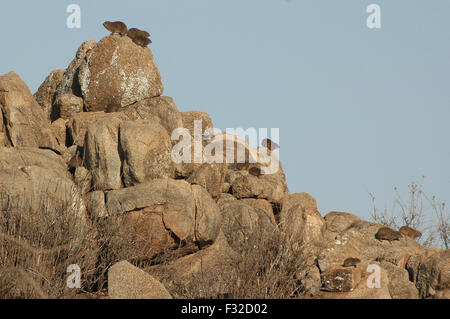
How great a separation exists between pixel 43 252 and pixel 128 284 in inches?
87.7

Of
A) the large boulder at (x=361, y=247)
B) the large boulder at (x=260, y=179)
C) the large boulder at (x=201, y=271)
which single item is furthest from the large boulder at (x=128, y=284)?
the large boulder at (x=260, y=179)

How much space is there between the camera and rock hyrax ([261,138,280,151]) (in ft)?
83.1

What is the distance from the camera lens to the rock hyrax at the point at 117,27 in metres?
24.2

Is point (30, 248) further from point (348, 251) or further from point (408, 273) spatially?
point (408, 273)

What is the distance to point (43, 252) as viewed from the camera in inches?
595

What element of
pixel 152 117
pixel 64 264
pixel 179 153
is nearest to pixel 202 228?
pixel 179 153

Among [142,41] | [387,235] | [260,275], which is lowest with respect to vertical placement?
[387,235]

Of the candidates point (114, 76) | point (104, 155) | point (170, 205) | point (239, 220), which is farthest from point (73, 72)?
point (170, 205)

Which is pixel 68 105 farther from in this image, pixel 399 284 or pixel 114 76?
pixel 399 284

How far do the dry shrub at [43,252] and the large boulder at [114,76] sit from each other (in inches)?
299

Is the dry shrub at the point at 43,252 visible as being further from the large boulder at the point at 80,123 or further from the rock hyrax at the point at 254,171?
the rock hyrax at the point at 254,171

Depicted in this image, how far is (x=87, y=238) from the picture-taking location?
1619 centimetres

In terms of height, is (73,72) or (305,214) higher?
(73,72)
